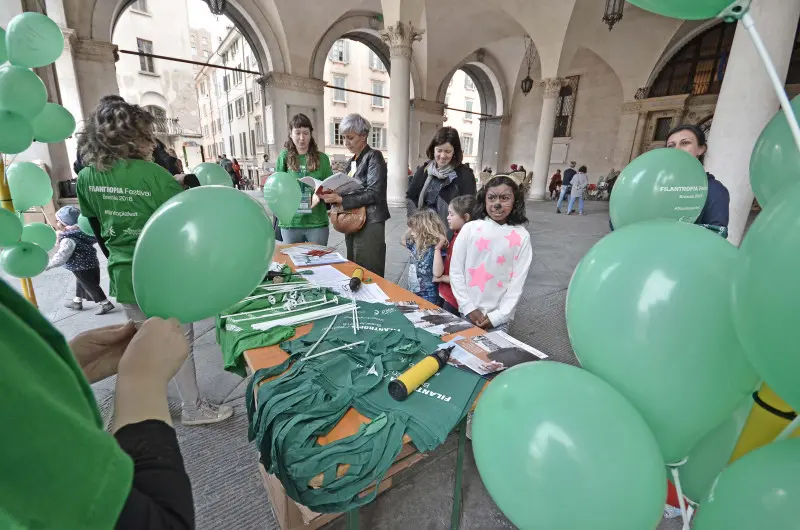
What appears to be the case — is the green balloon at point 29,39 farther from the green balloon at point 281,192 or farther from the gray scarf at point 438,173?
the gray scarf at point 438,173

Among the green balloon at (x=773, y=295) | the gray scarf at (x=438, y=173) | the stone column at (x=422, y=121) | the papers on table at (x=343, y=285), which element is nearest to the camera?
the green balloon at (x=773, y=295)

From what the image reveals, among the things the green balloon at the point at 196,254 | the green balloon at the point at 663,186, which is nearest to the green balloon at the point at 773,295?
the green balloon at the point at 663,186

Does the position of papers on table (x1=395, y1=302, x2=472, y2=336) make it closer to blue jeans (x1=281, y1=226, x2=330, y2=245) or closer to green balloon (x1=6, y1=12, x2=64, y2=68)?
blue jeans (x1=281, y1=226, x2=330, y2=245)

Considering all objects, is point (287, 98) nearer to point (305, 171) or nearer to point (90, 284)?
point (90, 284)

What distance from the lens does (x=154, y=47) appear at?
23078 mm

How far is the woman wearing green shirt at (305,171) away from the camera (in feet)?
9.10

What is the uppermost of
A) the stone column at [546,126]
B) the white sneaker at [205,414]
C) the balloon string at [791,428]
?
the stone column at [546,126]

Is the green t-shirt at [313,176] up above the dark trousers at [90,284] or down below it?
above

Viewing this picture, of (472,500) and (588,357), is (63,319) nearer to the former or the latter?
(472,500)

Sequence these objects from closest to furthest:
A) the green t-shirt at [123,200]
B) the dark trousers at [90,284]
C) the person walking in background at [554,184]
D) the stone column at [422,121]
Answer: the green t-shirt at [123,200]
the dark trousers at [90,284]
the stone column at [422,121]
the person walking in background at [554,184]

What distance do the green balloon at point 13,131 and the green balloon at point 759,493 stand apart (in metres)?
2.89

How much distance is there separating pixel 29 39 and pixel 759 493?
3215mm

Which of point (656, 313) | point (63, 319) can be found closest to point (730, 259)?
point (656, 313)

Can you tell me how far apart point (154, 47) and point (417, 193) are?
96.4 ft
